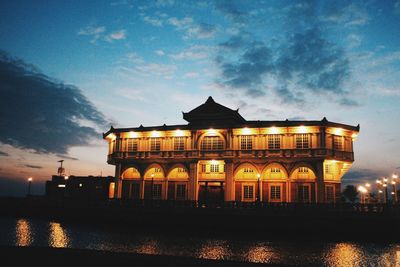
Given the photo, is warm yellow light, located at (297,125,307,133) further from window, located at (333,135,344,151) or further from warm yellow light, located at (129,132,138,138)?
warm yellow light, located at (129,132,138,138)

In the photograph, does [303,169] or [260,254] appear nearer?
[260,254]

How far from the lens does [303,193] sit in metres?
43.3

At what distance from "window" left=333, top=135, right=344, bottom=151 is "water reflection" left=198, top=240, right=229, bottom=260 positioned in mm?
21721

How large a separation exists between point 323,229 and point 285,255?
10633 millimetres

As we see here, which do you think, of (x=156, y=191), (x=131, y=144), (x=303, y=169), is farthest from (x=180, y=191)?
(x=303, y=169)

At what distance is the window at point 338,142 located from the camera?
4378 cm

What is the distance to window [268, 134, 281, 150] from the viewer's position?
44.7 meters

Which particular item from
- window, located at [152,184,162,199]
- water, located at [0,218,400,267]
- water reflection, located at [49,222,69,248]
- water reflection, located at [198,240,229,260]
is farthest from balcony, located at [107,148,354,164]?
water reflection, located at [198,240,229,260]

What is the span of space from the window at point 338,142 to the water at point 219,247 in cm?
1597

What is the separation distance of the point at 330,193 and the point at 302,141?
23.0 feet

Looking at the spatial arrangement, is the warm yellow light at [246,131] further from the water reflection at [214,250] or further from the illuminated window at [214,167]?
the water reflection at [214,250]

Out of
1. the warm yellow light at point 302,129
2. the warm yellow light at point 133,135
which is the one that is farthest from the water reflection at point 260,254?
the warm yellow light at point 133,135

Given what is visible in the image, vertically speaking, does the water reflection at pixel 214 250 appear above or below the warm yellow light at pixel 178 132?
below

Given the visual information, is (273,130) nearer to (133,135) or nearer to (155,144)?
(155,144)
